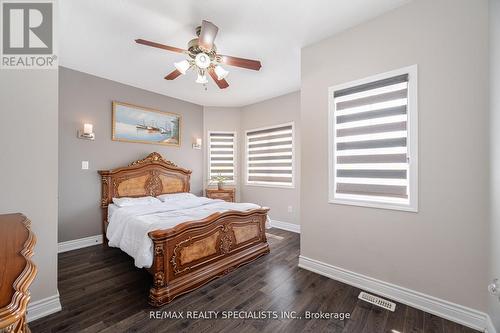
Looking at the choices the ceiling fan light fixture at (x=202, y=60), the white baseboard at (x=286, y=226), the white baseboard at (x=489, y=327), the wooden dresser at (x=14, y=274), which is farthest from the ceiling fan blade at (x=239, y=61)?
the white baseboard at (x=286, y=226)

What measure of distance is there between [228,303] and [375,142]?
221 cm

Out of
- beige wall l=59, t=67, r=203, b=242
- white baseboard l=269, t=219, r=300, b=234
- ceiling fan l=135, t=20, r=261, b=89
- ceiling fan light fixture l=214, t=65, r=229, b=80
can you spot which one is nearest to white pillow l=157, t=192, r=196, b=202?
beige wall l=59, t=67, r=203, b=242

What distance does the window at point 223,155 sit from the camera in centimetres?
528

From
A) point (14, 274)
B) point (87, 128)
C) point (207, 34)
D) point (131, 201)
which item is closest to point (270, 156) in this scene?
point (131, 201)

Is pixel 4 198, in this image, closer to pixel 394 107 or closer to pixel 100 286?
pixel 100 286

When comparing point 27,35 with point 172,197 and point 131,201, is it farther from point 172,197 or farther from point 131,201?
point 172,197

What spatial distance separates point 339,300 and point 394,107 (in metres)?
2.00

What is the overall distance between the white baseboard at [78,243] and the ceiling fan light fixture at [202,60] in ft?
10.8

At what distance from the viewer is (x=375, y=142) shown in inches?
88.9

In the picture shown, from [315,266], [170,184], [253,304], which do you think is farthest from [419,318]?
[170,184]

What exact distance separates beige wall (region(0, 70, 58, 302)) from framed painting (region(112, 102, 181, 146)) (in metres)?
2.00

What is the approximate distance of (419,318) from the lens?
1.83 m

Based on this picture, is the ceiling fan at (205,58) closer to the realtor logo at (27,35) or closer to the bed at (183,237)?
the realtor logo at (27,35)

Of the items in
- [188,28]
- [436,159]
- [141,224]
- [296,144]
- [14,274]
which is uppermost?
[188,28]
